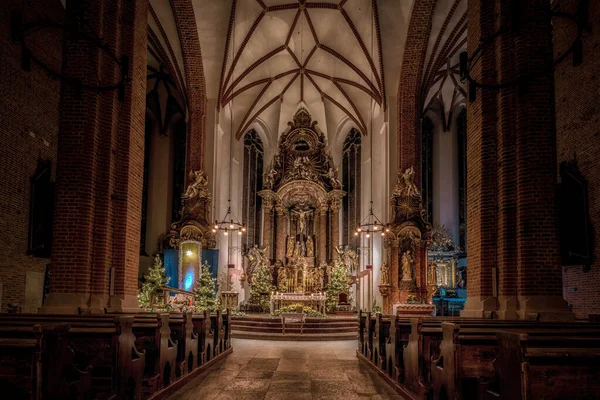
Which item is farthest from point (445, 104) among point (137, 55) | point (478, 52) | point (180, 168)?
point (137, 55)

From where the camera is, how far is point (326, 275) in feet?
84.7

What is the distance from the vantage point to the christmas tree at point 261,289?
79.0ft

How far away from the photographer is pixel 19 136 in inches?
527

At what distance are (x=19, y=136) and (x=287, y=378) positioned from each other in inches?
384

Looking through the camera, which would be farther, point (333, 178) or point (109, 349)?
point (333, 178)

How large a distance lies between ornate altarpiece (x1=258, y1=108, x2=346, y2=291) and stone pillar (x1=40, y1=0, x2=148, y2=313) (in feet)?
55.6

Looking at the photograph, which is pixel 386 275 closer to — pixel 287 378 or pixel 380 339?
pixel 380 339

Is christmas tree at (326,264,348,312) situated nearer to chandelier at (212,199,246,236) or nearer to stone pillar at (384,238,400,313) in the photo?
stone pillar at (384,238,400,313)

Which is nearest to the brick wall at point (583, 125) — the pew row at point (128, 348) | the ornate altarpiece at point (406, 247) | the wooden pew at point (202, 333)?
the ornate altarpiece at point (406, 247)

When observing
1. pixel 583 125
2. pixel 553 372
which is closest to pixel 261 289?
pixel 583 125

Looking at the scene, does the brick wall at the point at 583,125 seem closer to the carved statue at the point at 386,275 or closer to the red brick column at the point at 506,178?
the red brick column at the point at 506,178

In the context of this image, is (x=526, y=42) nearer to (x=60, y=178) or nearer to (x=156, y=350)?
(x=156, y=350)

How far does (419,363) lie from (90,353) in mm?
3338

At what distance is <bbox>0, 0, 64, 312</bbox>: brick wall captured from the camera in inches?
502
